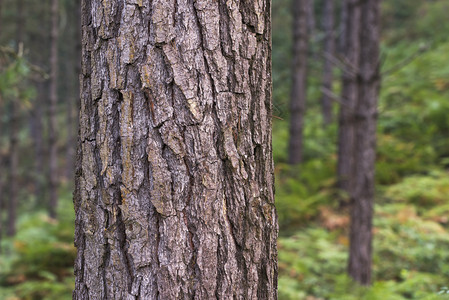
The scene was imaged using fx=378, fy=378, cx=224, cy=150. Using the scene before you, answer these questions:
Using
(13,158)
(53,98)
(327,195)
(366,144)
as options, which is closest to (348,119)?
(327,195)

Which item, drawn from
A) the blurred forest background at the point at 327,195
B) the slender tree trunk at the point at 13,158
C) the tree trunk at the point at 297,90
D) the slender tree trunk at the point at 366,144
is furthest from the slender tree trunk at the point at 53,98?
the slender tree trunk at the point at 366,144

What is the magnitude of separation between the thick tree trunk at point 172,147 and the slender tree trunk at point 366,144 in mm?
3357

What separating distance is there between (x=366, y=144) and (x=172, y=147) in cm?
360

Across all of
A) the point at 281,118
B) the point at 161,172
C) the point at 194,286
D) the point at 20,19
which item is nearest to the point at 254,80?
the point at 281,118

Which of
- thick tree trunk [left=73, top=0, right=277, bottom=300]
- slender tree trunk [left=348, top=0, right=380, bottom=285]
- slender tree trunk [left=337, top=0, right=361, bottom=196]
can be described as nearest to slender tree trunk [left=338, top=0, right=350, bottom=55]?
slender tree trunk [left=337, top=0, right=361, bottom=196]

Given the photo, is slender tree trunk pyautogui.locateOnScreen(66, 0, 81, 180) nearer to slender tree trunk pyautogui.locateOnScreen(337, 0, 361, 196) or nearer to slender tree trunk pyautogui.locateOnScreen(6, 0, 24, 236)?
slender tree trunk pyautogui.locateOnScreen(6, 0, 24, 236)

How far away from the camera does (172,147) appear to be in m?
1.19

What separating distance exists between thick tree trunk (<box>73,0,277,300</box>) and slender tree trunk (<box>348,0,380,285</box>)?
3.36 m

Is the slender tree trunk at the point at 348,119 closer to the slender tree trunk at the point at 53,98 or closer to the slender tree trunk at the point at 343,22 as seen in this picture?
the slender tree trunk at the point at 343,22

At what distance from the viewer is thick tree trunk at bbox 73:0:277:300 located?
1188 millimetres

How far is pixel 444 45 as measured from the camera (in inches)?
521

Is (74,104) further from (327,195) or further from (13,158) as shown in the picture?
(327,195)

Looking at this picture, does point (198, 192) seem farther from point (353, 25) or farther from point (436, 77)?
point (436, 77)

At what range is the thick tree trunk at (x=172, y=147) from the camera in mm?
1188
